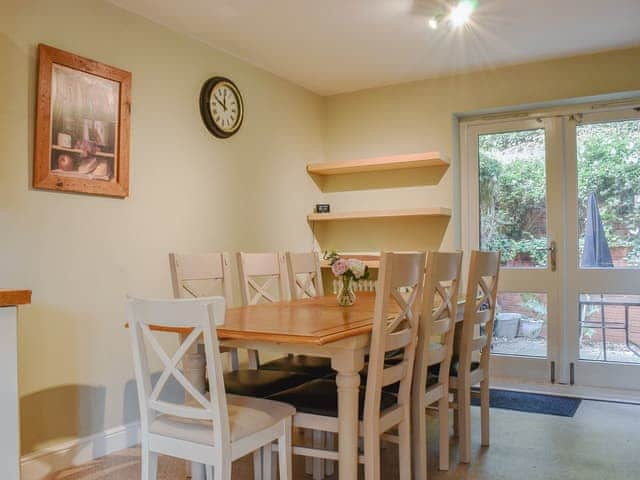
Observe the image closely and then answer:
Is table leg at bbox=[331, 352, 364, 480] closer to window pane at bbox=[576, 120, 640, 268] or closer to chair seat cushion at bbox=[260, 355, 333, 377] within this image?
chair seat cushion at bbox=[260, 355, 333, 377]

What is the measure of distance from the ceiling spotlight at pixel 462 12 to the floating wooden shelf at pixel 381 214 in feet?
4.50

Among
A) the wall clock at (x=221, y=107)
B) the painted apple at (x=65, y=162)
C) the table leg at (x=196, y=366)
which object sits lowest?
the table leg at (x=196, y=366)

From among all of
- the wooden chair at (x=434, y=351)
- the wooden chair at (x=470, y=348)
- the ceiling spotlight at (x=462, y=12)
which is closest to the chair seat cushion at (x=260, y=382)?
the wooden chair at (x=434, y=351)

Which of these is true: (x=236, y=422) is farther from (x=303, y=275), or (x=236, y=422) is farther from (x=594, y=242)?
(x=594, y=242)

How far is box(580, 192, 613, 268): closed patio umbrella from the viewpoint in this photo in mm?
4121

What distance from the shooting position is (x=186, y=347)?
1.75 metres

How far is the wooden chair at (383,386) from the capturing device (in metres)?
2.02

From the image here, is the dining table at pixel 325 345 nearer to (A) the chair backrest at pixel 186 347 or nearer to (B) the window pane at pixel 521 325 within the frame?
(A) the chair backrest at pixel 186 347

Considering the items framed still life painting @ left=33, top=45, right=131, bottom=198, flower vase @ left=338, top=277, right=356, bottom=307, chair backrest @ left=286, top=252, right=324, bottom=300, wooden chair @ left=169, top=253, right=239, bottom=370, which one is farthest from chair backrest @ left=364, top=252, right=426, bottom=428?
framed still life painting @ left=33, top=45, right=131, bottom=198

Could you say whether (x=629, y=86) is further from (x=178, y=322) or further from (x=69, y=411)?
(x=69, y=411)

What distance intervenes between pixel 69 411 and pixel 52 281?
25.6 inches

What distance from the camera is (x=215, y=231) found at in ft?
12.5

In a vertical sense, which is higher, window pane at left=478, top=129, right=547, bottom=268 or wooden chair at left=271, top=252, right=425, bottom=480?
window pane at left=478, top=129, right=547, bottom=268

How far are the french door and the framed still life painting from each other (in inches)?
107
